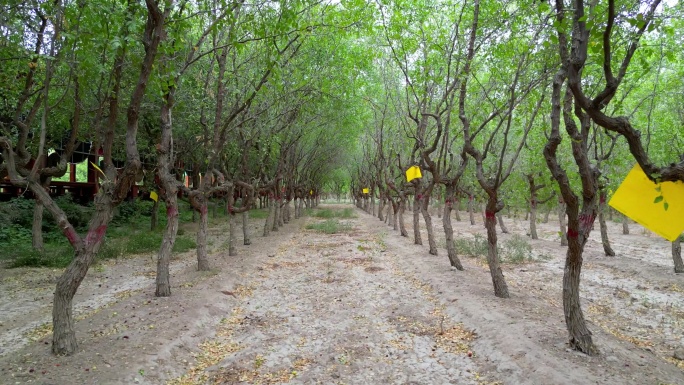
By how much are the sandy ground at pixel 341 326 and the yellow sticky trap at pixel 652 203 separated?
5.94 ft

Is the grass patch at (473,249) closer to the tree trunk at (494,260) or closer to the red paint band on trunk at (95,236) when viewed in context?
the tree trunk at (494,260)

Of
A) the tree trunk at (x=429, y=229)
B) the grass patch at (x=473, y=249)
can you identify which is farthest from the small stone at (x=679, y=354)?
the grass patch at (x=473, y=249)

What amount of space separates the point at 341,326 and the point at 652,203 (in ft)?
16.2

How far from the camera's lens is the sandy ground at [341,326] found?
5074mm

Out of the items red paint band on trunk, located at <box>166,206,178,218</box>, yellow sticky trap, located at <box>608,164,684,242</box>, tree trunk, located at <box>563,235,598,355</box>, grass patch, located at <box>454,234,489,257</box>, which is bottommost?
grass patch, located at <box>454,234,489,257</box>

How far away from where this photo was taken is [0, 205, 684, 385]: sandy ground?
16.6 feet

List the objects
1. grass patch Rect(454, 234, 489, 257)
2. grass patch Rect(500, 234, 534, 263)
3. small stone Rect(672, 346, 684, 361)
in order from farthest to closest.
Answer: grass patch Rect(454, 234, 489, 257) < grass patch Rect(500, 234, 534, 263) < small stone Rect(672, 346, 684, 361)

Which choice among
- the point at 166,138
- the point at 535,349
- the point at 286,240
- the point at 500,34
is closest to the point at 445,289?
the point at 535,349

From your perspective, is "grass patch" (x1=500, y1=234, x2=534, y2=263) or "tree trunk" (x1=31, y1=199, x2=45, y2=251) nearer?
"tree trunk" (x1=31, y1=199, x2=45, y2=251)

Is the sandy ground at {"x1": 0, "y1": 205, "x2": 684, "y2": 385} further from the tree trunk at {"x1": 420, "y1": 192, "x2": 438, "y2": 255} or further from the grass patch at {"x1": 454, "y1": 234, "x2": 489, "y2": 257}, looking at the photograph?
the grass patch at {"x1": 454, "y1": 234, "x2": 489, "y2": 257}

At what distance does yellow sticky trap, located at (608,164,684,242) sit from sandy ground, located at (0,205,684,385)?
1.81 metres

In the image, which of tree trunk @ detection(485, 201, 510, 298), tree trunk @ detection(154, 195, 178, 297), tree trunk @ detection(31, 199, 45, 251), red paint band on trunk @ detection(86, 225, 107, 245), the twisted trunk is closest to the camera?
red paint band on trunk @ detection(86, 225, 107, 245)

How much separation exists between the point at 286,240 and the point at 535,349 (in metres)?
14.5

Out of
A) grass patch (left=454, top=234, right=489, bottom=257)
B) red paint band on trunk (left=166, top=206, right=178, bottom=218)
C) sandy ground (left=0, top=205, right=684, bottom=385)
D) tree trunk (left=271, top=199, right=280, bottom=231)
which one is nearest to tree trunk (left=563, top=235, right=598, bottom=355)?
sandy ground (left=0, top=205, right=684, bottom=385)
